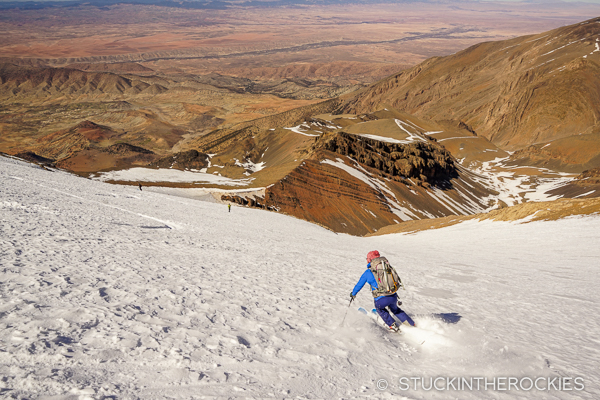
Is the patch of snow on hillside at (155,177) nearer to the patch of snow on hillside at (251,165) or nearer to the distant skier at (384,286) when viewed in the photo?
the patch of snow on hillside at (251,165)

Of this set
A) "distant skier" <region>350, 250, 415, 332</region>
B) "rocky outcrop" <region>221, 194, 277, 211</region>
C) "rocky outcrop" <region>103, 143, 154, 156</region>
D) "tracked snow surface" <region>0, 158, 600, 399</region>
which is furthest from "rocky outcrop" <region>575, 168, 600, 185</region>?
"rocky outcrop" <region>103, 143, 154, 156</region>

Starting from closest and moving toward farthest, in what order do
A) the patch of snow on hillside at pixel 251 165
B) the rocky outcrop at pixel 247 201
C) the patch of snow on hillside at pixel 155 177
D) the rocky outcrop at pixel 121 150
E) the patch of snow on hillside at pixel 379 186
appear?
the rocky outcrop at pixel 247 201 < the patch of snow on hillside at pixel 155 177 < the patch of snow on hillside at pixel 379 186 < the patch of snow on hillside at pixel 251 165 < the rocky outcrop at pixel 121 150

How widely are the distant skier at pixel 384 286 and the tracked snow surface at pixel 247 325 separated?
24cm

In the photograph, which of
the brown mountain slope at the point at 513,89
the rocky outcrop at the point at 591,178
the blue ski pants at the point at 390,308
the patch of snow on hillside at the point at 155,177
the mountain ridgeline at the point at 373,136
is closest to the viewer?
the blue ski pants at the point at 390,308

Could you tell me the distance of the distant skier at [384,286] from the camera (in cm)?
648

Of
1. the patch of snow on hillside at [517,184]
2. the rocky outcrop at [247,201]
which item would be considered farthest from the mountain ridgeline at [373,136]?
the patch of snow on hillside at [517,184]

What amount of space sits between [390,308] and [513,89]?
140178 mm

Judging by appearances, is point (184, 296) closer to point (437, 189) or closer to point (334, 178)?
point (334, 178)

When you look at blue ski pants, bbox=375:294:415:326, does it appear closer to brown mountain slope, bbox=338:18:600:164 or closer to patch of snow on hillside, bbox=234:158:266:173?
patch of snow on hillside, bbox=234:158:266:173

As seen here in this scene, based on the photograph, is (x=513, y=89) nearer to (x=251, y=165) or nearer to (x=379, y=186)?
(x=379, y=186)

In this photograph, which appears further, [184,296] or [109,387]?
[184,296]

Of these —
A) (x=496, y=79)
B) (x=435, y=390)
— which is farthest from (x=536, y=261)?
(x=496, y=79)

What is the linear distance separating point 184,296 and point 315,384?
11.6ft

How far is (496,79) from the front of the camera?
13750 cm
